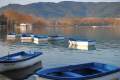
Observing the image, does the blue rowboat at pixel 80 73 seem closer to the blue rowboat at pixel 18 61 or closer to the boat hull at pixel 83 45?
the blue rowboat at pixel 18 61

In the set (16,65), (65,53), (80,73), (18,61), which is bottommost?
(65,53)

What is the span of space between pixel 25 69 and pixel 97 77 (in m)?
Result: 14.2

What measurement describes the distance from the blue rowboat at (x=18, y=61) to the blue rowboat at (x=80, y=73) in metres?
8.58

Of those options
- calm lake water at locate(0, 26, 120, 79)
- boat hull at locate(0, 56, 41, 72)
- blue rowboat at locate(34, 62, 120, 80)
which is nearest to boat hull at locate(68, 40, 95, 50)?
calm lake water at locate(0, 26, 120, 79)

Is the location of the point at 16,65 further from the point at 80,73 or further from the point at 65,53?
the point at 65,53

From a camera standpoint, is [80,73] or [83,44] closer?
[80,73]

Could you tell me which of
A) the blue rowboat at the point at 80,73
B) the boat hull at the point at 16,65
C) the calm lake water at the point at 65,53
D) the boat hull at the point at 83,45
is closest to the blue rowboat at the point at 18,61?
the boat hull at the point at 16,65

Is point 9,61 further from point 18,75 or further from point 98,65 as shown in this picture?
point 98,65

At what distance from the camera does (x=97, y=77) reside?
2269 centimetres

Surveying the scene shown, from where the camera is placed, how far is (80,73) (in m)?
26.0

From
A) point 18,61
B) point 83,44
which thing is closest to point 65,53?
point 83,44

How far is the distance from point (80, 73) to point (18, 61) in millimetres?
9151

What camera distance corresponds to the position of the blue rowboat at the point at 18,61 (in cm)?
3205

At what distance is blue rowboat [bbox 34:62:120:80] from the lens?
2185 centimetres
